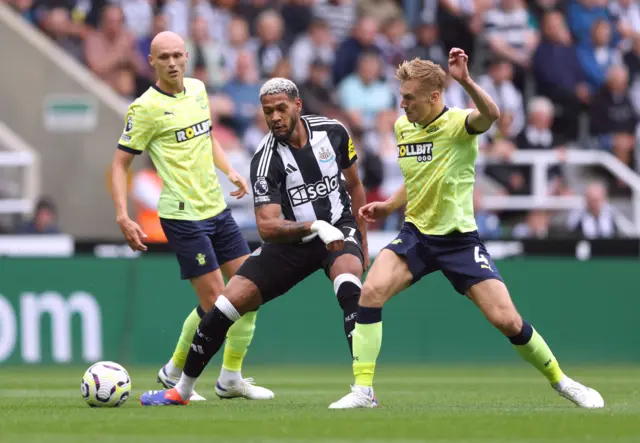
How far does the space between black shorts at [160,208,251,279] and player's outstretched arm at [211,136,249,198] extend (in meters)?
0.22

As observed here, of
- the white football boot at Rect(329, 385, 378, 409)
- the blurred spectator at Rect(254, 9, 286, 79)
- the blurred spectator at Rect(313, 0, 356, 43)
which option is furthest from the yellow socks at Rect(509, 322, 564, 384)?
the blurred spectator at Rect(313, 0, 356, 43)

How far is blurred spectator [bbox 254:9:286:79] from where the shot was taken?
1995 centimetres

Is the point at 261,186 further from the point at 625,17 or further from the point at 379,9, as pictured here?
the point at 625,17

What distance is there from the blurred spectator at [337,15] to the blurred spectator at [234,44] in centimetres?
214

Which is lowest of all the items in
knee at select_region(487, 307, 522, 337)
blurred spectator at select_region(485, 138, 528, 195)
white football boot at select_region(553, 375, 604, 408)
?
white football boot at select_region(553, 375, 604, 408)

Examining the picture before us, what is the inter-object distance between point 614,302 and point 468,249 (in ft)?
26.1

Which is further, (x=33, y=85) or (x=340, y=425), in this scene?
(x=33, y=85)

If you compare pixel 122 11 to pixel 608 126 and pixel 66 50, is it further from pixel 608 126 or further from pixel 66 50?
pixel 608 126

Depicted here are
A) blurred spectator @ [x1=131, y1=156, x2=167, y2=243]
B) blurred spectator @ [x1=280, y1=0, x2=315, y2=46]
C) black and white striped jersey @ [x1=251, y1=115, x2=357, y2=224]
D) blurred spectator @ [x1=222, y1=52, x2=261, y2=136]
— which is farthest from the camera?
blurred spectator @ [x1=280, y1=0, x2=315, y2=46]

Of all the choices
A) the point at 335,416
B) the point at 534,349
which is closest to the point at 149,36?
the point at 534,349

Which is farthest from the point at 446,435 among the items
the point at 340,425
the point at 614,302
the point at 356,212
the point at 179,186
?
the point at 614,302

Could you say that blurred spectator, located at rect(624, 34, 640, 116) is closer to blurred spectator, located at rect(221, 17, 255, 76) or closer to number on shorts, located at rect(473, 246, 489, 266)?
blurred spectator, located at rect(221, 17, 255, 76)

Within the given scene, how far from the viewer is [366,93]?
1988cm

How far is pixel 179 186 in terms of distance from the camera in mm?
10914
